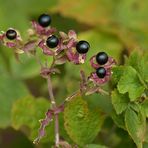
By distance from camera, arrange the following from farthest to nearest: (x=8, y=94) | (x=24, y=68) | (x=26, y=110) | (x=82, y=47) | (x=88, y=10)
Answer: (x=88, y=10) < (x=24, y=68) < (x=8, y=94) < (x=26, y=110) < (x=82, y=47)

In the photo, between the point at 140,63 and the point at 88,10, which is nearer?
the point at 140,63

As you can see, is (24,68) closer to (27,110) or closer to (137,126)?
(27,110)

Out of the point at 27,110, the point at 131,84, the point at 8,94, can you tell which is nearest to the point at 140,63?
the point at 131,84

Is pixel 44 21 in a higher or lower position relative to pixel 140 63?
higher

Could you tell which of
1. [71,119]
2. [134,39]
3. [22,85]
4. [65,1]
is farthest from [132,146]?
[65,1]

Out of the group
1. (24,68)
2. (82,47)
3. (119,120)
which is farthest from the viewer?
(24,68)

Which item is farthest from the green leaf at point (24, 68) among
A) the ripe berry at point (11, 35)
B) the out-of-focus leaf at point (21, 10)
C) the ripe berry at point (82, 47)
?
the ripe berry at point (82, 47)

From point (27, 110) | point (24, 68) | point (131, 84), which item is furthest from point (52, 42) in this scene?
point (24, 68)

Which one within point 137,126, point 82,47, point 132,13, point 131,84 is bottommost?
point 137,126
